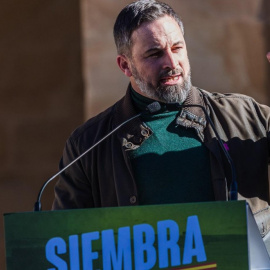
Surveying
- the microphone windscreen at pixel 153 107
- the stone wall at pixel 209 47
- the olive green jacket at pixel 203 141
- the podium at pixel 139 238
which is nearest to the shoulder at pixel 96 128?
the olive green jacket at pixel 203 141

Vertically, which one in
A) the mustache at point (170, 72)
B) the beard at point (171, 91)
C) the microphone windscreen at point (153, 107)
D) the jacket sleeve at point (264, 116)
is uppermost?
the mustache at point (170, 72)

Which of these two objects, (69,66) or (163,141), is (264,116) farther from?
(69,66)

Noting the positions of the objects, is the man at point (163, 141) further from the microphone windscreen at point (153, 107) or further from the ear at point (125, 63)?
the microphone windscreen at point (153, 107)

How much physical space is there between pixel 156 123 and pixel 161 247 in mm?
805

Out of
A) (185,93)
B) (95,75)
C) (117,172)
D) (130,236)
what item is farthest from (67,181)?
(95,75)

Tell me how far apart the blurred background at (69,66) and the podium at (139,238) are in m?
2.03

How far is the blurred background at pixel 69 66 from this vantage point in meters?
3.94

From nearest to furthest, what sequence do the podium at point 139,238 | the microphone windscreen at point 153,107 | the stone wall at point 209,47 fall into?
the podium at point 139,238, the microphone windscreen at point 153,107, the stone wall at point 209,47

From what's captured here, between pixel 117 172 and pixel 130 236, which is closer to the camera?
pixel 130 236

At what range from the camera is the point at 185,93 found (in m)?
2.55

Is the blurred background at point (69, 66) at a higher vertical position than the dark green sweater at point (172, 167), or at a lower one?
higher

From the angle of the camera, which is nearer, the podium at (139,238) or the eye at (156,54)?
the podium at (139,238)

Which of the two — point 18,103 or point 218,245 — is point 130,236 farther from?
point 18,103

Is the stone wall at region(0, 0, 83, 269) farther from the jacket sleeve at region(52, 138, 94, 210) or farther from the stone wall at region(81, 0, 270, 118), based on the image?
the jacket sleeve at region(52, 138, 94, 210)
